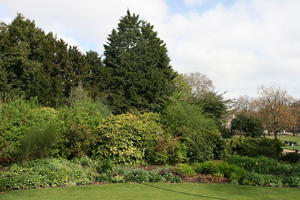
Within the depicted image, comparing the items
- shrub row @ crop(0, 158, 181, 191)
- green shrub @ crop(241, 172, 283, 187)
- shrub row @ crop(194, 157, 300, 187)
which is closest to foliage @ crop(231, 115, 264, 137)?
shrub row @ crop(194, 157, 300, 187)

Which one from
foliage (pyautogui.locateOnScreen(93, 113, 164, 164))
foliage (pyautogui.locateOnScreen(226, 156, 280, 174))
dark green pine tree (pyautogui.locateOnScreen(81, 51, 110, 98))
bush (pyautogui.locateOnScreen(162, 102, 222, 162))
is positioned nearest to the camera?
foliage (pyautogui.locateOnScreen(226, 156, 280, 174))

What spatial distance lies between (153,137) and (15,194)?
5885 millimetres

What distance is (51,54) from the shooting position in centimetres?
2953

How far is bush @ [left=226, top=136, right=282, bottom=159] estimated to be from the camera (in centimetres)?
1290

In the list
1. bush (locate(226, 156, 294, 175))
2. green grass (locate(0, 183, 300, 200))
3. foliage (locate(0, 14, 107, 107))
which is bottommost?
green grass (locate(0, 183, 300, 200))

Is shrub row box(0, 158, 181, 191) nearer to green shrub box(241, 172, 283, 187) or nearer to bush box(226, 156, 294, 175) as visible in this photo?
green shrub box(241, 172, 283, 187)

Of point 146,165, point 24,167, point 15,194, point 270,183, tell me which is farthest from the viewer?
point 146,165

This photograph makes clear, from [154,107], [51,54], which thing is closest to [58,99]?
[51,54]

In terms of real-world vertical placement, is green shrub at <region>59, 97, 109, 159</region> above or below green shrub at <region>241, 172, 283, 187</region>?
above

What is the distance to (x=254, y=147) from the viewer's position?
1311 cm

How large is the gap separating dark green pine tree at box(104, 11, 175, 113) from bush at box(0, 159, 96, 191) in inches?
841

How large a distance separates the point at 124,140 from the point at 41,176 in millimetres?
3760

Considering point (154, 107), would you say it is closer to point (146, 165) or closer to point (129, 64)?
point (129, 64)

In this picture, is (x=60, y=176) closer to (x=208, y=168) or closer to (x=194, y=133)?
(x=208, y=168)
